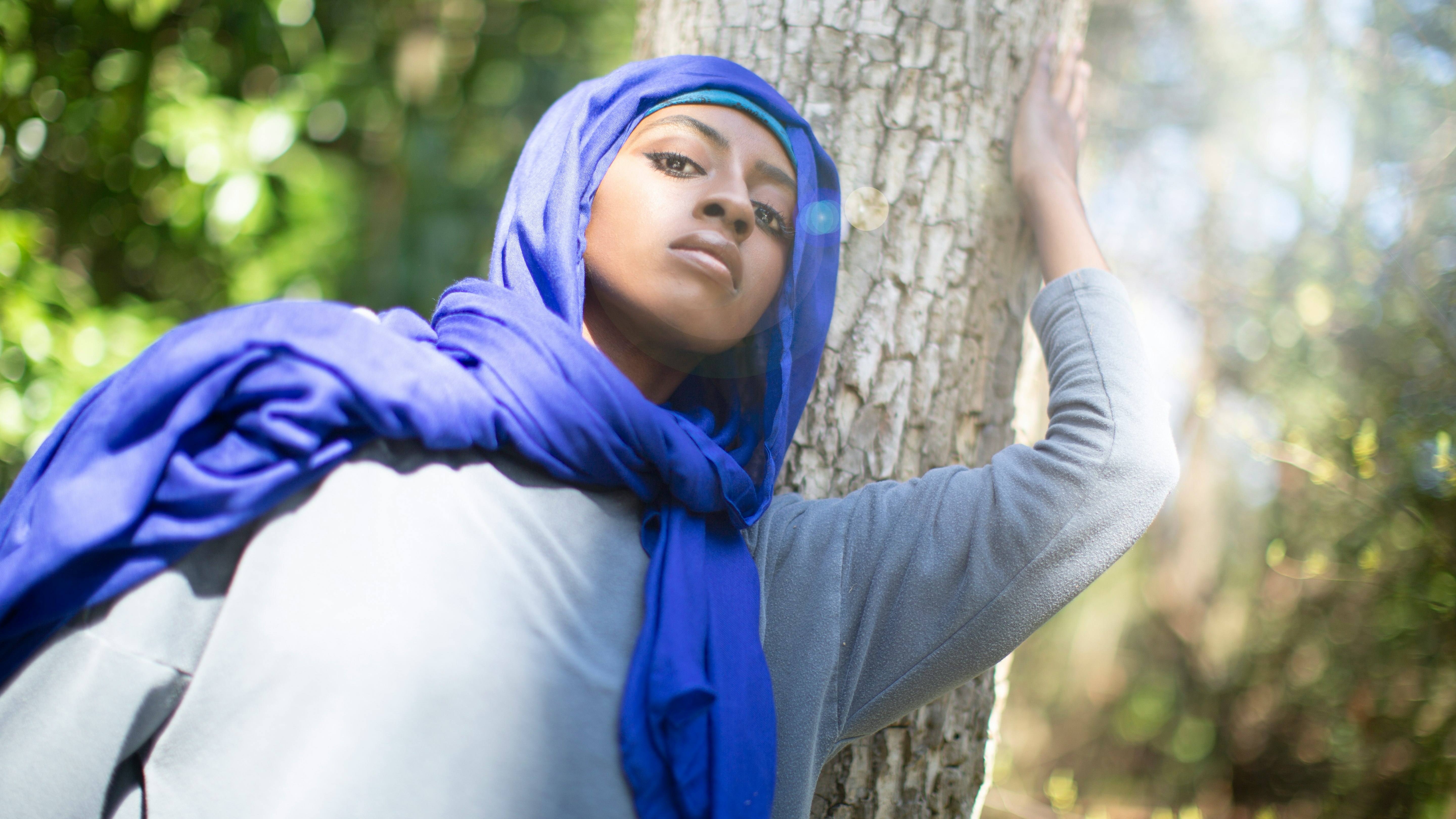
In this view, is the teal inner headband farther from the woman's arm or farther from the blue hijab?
the woman's arm

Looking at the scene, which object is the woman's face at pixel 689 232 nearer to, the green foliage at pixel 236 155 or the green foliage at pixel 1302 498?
the green foliage at pixel 1302 498

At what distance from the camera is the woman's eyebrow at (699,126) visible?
1.30 meters

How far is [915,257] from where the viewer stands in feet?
5.57

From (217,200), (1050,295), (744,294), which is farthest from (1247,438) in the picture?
(217,200)

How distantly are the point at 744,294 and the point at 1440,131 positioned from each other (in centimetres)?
287

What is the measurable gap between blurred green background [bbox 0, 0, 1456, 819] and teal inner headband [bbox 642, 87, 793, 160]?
166 cm

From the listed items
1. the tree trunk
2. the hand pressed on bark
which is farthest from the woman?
the tree trunk

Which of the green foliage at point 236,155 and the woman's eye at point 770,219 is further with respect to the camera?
the green foliage at point 236,155

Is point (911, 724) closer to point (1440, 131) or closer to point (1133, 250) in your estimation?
point (1440, 131)

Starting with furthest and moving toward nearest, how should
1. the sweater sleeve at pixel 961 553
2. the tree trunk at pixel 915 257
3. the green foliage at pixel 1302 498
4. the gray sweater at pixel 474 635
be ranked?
the green foliage at pixel 1302 498, the tree trunk at pixel 915 257, the sweater sleeve at pixel 961 553, the gray sweater at pixel 474 635

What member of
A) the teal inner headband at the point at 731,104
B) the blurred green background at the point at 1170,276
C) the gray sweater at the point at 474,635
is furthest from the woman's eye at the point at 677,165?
the blurred green background at the point at 1170,276

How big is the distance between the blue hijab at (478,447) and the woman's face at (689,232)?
0.16ft

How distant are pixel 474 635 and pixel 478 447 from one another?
24cm

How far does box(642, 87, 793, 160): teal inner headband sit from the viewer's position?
4.42 feet
